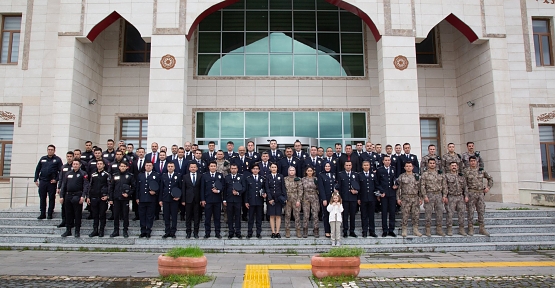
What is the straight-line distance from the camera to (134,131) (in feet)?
52.3

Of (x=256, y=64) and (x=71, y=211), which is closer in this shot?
(x=71, y=211)

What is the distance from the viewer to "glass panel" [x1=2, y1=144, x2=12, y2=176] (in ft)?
47.9

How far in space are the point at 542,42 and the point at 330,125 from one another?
28.9 ft

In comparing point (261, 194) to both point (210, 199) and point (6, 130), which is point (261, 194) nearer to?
point (210, 199)

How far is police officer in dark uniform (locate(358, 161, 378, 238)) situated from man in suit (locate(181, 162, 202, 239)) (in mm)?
3724

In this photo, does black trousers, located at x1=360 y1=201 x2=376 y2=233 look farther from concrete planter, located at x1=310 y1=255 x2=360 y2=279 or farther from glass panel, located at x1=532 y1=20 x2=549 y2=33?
glass panel, located at x1=532 y1=20 x2=549 y2=33

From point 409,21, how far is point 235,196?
906 cm

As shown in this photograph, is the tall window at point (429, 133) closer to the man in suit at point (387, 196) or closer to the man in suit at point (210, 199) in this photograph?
the man in suit at point (387, 196)

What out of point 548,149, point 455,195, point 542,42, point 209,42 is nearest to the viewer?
point 455,195

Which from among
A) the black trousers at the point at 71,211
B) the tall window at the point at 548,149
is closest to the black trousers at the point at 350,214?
the black trousers at the point at 71,211

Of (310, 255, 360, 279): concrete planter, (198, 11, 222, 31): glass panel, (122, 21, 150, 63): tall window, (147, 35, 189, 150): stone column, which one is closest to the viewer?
(310, 255, 360, 279): concrete planter

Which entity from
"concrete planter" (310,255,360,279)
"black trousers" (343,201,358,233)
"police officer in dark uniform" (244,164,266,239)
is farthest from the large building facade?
"concrete planter" (310,255,360,279)

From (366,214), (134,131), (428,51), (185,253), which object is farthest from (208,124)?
(185,253)

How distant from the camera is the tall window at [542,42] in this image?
15328 mm
